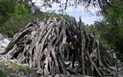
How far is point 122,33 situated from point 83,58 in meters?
18.3

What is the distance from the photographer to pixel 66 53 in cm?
1802

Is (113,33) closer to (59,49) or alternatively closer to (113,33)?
(113,33)

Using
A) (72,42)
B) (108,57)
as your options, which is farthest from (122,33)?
(72,42)

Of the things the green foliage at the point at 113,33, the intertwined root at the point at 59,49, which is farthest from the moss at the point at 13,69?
the green foliage at the point at 113,33

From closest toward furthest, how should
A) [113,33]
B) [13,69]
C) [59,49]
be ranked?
[13,69] < [59,49] < [113,33]

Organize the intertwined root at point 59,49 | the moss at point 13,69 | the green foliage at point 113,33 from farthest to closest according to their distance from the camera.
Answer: the green foliage at point 113,33 → the intertwined root at point 59,49 → the moss at point 13,69

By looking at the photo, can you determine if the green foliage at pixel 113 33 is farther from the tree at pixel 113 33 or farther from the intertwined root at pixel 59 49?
the intertwined root at pixel 59 49

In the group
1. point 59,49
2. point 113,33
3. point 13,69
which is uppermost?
point 113,33

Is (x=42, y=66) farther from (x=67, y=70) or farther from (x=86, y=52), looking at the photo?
(x=86, y=52)

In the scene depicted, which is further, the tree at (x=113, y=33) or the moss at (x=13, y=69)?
the tree at (x=113, y=33)

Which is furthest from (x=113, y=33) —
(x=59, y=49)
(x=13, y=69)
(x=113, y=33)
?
(x=13, y=69)

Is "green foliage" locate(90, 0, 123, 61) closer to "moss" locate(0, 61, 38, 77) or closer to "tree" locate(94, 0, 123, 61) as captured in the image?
"tree" locate(94, 0, 123, 61)

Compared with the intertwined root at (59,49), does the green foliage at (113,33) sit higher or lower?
higher

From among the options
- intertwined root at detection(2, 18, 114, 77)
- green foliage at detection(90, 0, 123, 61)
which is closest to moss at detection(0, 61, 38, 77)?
intertwined root at detection(2, 18, 114, 77)
